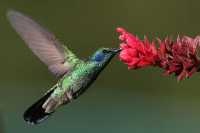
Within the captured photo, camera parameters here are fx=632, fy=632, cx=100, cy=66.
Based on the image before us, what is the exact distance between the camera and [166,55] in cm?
129

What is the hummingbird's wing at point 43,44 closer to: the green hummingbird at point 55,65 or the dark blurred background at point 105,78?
the green hummingbird at point 55,65

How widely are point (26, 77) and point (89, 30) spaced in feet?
1.34

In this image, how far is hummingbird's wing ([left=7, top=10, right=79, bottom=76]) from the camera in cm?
168

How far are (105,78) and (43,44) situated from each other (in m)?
1.65

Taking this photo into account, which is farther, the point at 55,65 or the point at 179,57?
the point at 55,65

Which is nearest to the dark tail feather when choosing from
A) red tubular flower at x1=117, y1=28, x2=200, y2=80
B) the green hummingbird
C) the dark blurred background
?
the green hummingbird

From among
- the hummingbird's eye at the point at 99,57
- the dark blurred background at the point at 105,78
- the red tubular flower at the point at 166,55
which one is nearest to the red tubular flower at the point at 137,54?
the red tubular flower at the point at 166,55

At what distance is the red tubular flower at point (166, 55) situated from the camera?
1.27 meters

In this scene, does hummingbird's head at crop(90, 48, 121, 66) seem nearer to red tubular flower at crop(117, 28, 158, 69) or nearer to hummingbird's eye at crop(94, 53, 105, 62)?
hummingbird's eye at crop(94, 53, 105, 62)

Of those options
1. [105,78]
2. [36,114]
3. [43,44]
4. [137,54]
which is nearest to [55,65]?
[43,44]

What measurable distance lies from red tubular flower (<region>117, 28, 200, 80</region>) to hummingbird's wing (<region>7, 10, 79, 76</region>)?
45cm

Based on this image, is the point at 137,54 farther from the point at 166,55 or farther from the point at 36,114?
the point at 36,114

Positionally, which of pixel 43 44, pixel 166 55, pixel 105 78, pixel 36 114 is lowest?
pixel 105 78

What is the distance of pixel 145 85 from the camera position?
344 centimetres
